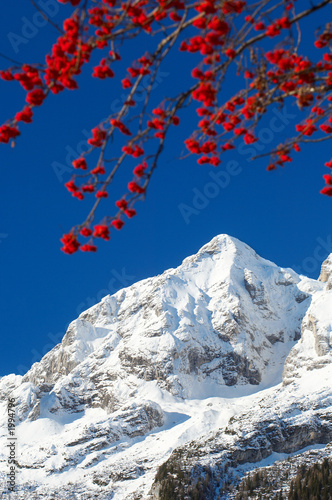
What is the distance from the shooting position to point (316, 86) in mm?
8891

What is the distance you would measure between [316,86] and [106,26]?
135 inches

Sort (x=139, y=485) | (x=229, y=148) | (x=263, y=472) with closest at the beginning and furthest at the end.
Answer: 1. (x=229, y=148)
2. (x=263, y=472)
3. (x=139, y=485)

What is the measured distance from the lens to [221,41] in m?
A: 7.91

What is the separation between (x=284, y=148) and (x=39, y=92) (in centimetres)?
402

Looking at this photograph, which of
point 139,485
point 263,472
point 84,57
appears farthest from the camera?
point 139,485

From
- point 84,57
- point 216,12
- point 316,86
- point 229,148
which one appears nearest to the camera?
point 216,12

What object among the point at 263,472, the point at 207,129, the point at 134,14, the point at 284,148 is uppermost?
the point at 263,472

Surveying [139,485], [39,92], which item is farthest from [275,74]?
[139,485]

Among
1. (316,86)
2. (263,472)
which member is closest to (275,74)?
(316,86)

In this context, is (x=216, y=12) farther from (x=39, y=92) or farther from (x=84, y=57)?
(x=39, y=92)

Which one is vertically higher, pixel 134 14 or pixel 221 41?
pixel 134 14

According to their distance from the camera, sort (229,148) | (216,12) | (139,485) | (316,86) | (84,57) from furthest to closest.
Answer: (139,485) < (229,148) < (316,86) < (84,57) < (216,12)

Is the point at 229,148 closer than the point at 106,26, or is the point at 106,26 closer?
the point at 106,26

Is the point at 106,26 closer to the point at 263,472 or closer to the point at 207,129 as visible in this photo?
the point at 207,129
